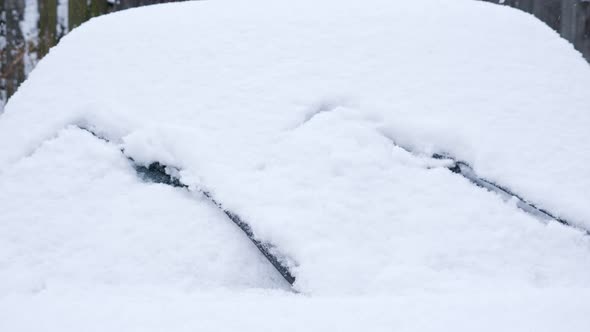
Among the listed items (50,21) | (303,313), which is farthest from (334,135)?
(50,21)

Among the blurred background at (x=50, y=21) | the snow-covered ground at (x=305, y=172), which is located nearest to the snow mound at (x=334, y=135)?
the snow-covered ground at (x=305, y=172)

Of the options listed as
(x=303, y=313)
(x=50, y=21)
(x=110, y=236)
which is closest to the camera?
(x=303, y=313)

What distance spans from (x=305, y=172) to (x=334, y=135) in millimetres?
141

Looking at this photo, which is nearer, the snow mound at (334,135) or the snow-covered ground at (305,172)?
the snow-covered ground at (305,172)

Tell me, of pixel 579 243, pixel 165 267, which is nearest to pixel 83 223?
pixel 165 267

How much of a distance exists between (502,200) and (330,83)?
0.53 m

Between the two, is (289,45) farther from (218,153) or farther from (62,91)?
(62,91)

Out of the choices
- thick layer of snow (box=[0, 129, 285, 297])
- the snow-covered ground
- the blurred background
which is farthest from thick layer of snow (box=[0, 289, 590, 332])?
the blurred background

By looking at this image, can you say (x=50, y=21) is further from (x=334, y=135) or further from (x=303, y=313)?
(x=303, y=313)

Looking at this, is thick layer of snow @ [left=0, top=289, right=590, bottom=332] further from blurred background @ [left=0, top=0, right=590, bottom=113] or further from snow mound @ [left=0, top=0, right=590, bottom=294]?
blurred background @ [left=0, top=0, right=590, bottom=113]

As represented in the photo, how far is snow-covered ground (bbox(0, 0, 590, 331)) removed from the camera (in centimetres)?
102

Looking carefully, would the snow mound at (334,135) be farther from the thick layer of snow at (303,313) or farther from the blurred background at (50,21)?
the blurred background at (50,21)

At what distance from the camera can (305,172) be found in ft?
4.01

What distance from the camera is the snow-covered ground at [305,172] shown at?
3.36 feet
